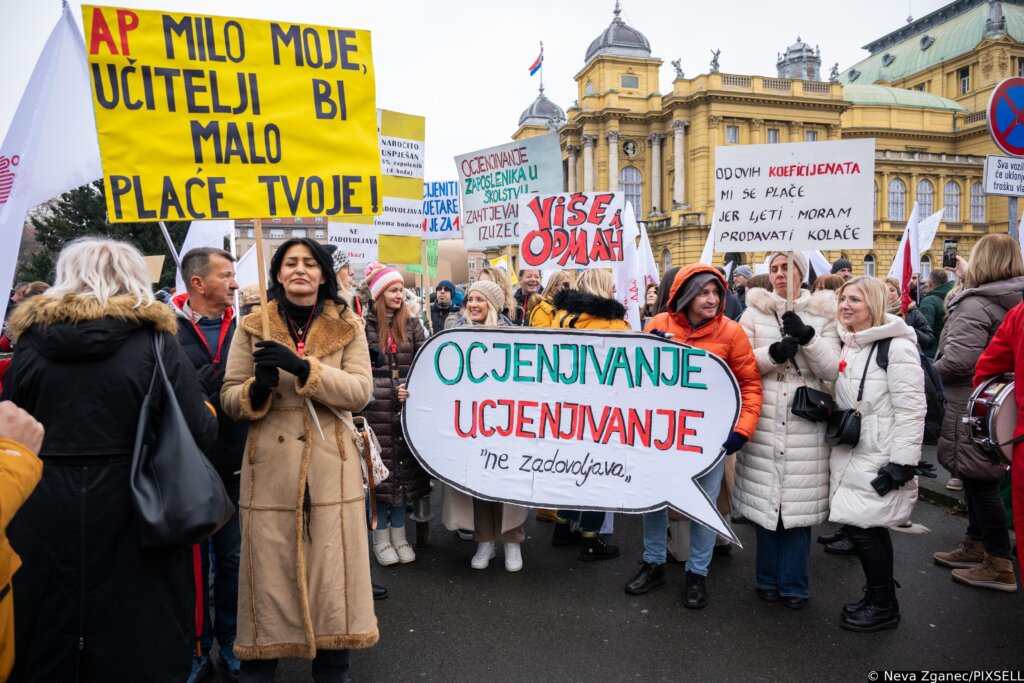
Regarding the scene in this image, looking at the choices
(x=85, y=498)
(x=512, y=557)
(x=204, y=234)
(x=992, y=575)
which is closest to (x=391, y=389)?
(x=512, y=557)

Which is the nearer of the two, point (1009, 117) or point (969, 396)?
point (969, 396)

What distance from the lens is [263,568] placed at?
9.46 ft

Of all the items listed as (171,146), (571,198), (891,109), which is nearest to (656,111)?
(891,109)

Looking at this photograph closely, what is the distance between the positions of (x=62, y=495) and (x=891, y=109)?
75242mm

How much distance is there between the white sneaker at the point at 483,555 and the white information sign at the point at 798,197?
2568mm

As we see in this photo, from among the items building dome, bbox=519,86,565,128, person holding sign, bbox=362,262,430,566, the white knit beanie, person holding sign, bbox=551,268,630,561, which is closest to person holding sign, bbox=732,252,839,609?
person holding sign, bbox=551,268,630,561

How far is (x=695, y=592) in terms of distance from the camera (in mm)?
4137

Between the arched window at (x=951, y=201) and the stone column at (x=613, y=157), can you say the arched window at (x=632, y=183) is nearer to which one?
the stone column at (x=613, y=157)

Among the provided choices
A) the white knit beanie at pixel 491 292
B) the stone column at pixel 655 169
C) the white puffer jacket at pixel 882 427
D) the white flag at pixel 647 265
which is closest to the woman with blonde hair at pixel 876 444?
the white puffer jacket at pixel 882 427

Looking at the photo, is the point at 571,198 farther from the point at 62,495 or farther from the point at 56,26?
the point at 62,495

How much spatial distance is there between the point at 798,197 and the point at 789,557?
2211mm

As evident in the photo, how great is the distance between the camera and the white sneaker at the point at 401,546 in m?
4.85

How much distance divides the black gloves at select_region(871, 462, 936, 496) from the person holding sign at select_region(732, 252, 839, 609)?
14.7 inches

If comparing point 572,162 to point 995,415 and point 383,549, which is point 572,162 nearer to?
point 383,549
